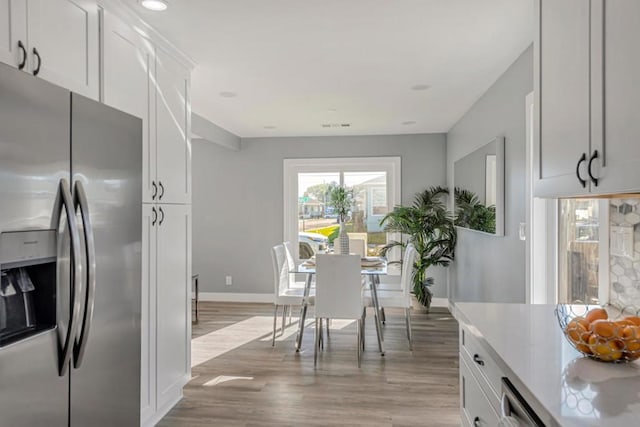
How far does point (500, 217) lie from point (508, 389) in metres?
2.31

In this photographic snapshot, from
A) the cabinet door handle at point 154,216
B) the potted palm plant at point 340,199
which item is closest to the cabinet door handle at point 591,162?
the cabinet door handle at point 154,216

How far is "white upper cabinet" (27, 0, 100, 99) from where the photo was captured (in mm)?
1613

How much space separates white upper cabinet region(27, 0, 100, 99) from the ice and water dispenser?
29.1 inches

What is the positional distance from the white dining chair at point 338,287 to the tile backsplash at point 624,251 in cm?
213

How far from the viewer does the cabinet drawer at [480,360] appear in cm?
146

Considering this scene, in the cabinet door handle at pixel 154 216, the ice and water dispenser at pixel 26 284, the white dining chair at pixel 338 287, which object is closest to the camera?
the ice and water dispenser at pixel 26 284

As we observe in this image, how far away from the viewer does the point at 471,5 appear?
2230mm

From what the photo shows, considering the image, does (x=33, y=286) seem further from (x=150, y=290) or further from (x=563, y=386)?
(x=563, y=386)

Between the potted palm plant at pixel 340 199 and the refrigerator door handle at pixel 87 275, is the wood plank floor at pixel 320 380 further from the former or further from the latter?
the potted palm plant at pixel 340 199

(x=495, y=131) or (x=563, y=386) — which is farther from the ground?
(x=495, y=131)

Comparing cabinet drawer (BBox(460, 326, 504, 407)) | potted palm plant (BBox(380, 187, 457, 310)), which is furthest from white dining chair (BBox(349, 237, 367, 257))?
cabinet drawer (BBox(460, 326, 504, 407))

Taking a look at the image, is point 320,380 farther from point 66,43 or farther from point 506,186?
point 66,43

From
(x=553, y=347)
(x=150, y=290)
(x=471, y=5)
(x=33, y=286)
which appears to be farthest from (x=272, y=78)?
(x=553, y=347)

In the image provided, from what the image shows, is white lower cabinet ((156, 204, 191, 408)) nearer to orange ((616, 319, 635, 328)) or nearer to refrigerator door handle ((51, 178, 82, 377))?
refrigerator door handle ((51, 178, 82, 377))
